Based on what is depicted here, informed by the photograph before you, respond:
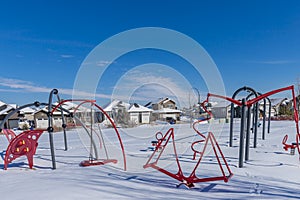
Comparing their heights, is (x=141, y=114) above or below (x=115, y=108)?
below

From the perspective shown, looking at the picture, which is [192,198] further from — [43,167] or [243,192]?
[43,167]

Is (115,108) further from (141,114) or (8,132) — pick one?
(141,114)

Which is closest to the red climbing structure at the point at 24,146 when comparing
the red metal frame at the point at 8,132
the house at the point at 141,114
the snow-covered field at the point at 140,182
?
the snow-covered field at the point at 140,182

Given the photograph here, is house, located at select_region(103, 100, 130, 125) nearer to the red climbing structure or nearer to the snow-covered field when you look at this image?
the red climbing structure

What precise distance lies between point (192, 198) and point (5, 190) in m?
3.03

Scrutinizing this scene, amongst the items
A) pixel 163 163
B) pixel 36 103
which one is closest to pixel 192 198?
pixel 163 163

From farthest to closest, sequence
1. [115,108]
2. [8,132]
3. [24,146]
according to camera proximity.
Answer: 1. [115,108]
2. [8,132]
3. [24,146]

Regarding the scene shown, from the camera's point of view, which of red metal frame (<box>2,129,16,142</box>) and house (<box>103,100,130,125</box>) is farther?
house (<box>103,100,130,125</box>)

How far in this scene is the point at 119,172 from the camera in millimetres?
4336

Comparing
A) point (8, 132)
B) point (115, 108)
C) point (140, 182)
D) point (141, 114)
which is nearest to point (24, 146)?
point (8, 132)

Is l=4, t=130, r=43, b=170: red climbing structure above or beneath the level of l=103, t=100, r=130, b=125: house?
beneath

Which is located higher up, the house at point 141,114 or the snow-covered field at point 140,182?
the house at point 141,114

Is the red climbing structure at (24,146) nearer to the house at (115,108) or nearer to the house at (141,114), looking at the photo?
the house at (115,108)

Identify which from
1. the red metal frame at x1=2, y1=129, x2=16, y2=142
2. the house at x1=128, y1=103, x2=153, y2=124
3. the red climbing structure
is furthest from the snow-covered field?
the house at x1=128, y1=103, x2=153, y2=124
